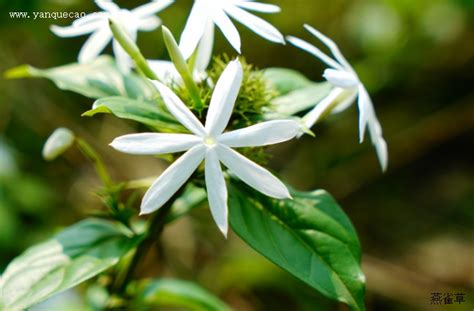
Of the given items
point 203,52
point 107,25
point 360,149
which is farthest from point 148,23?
point 360,149

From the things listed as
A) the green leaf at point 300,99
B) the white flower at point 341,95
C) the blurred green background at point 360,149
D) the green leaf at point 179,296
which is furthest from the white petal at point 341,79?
the blurred green background at point 360,149

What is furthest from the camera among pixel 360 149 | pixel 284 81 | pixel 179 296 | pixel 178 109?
pixel 360 149

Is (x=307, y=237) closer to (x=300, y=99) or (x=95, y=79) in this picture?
(x=300, y=99)

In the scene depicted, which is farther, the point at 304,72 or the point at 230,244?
the point at 304,72

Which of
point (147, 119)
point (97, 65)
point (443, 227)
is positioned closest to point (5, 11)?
point (97, 65)

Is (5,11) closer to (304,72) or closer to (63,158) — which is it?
(63,158)

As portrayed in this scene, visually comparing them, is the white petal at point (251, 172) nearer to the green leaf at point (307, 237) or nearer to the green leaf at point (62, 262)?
the green leaf at point (307, 237)

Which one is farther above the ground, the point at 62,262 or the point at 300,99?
the point at 300,99

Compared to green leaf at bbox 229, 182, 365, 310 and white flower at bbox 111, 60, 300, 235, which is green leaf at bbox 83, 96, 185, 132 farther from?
green leaf at bbox 229, 182, 365, 310
